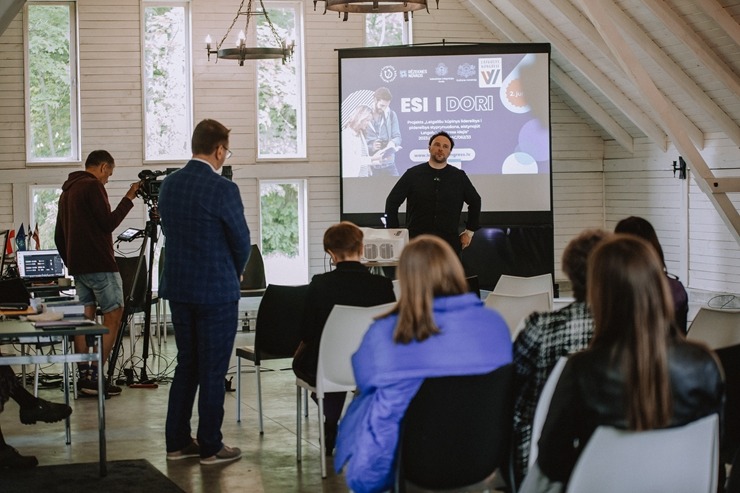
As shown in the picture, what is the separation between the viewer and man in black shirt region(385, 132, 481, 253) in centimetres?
720

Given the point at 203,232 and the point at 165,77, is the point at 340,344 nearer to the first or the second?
the point at 203,232

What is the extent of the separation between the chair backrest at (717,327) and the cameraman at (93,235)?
4.01 metres

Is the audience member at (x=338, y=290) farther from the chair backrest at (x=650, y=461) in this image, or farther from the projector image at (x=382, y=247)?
the chair backrest at (x=650, y=461)

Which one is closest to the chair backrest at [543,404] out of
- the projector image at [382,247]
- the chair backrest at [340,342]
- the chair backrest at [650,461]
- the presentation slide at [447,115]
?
the chair backrest at [650,461]

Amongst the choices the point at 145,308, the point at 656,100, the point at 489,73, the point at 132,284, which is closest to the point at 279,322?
the point at 145,308

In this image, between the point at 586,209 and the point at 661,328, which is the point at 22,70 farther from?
the point at 661,328

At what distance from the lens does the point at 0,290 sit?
5742mm

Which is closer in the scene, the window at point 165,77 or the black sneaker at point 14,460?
the black sneaker at point 14,460

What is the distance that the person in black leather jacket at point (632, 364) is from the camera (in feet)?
8.47

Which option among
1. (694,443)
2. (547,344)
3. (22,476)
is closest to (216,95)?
(22,476)

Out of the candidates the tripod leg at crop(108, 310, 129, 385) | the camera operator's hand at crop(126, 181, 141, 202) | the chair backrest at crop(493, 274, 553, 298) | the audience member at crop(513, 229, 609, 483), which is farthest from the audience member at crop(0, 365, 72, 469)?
the audience member at crop(513, 229, 609, 483)

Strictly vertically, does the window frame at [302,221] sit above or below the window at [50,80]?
below

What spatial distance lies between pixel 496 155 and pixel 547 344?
28.6ft

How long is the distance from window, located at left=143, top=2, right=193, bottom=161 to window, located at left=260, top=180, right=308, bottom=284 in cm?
126
